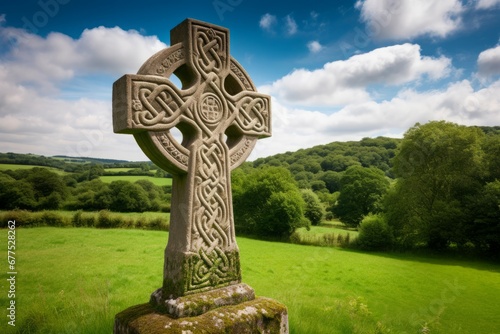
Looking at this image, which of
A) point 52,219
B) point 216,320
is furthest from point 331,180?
point 216,320

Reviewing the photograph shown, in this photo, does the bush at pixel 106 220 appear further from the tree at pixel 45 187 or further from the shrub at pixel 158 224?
the tree at pixel 45 187

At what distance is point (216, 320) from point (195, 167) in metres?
1.59

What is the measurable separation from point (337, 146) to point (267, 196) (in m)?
43.2

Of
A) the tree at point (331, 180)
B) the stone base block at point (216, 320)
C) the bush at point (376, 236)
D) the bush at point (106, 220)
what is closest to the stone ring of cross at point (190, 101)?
the stone base block at point (216, 320)

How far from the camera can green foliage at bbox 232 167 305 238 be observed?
101 ft

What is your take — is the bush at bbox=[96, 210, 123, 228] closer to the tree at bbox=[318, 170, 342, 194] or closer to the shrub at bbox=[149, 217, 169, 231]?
the shrub at bbox=[149, 217, 169, 231]

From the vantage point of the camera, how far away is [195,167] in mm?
3500

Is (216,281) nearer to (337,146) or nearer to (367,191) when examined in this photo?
(367,191)

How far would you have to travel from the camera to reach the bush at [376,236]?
2567cm

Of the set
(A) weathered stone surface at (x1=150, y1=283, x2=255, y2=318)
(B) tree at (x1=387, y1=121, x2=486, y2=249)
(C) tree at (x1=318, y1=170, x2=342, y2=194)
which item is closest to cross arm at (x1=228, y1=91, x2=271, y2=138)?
(A) weathered stone surface at (x1=150, y1=283, x2=255, y2=318)

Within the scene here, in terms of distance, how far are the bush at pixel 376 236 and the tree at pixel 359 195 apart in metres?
11.2

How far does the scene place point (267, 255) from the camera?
20.7 metres

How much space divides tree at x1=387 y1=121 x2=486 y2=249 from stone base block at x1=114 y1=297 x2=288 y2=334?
23546 millimetres

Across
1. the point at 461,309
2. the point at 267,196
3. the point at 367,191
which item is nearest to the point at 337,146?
the point at 367,191
